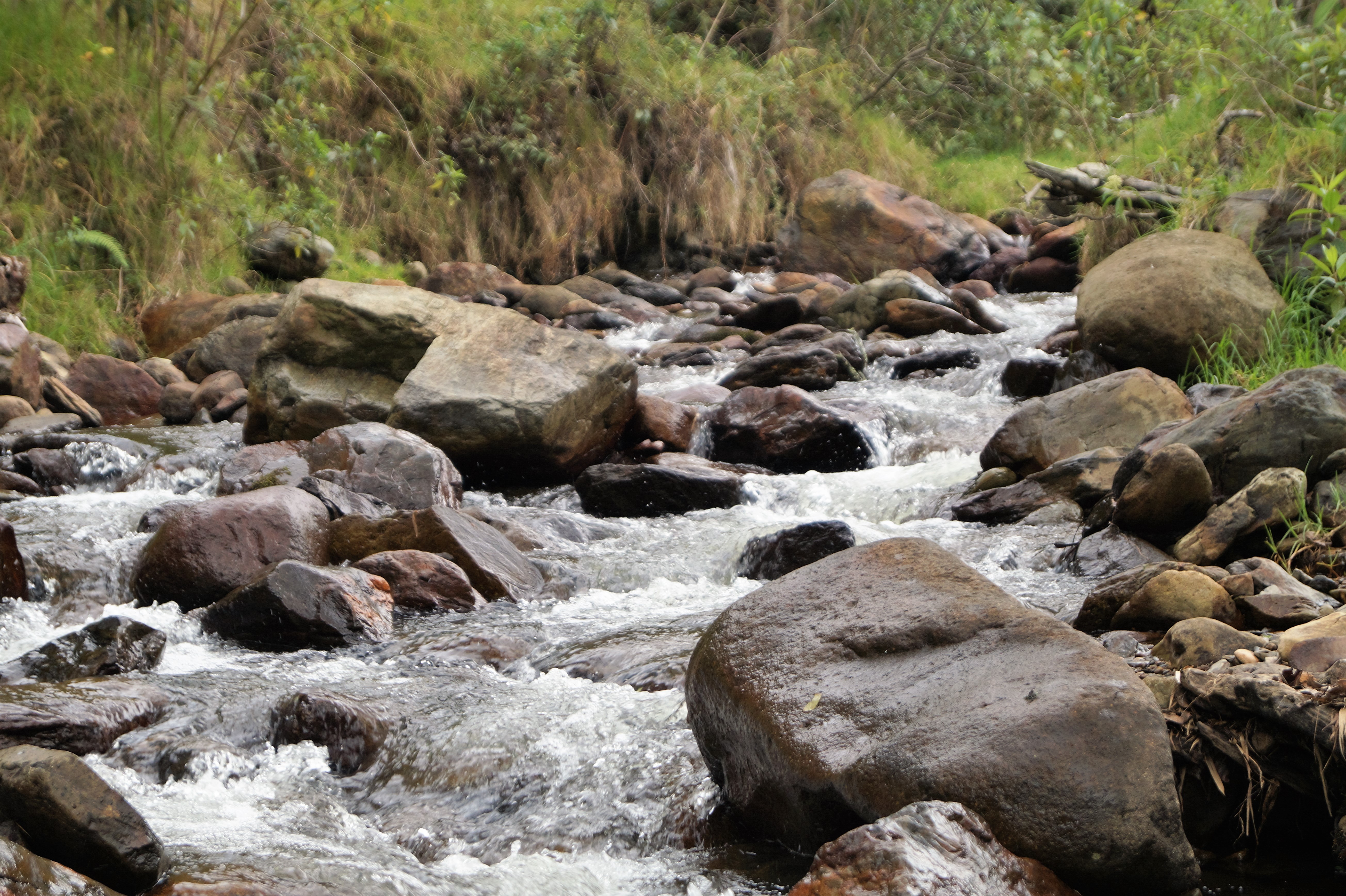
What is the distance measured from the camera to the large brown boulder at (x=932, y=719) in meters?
2.24

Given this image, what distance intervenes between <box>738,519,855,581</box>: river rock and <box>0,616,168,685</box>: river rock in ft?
7.78

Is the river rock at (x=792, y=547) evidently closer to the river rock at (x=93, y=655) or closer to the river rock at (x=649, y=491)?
the river rock at (x=649, y=491)

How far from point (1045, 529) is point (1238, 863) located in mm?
2952

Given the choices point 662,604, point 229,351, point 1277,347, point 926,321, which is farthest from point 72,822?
point 926,321

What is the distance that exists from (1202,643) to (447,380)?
4.65 meters

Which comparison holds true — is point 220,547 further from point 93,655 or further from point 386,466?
point 386,466

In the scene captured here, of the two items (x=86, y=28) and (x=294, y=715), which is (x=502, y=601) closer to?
(x=294, y=715)

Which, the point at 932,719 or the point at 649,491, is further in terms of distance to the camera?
the point at 649,491

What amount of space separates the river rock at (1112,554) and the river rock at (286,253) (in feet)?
27.4

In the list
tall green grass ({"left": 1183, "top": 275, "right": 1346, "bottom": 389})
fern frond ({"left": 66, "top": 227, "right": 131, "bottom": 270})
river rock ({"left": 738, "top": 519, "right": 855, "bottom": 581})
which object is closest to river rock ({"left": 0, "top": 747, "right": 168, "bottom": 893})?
river rock ({"left": 738, "top": 519, "right": 855, "bottom": 581})

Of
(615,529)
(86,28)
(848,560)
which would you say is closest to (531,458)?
(615,529)

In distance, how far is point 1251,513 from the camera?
14.3ft

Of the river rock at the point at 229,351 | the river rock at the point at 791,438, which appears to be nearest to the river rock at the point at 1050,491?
the river rock at the point at 791,438

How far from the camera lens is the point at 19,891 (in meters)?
2.00
